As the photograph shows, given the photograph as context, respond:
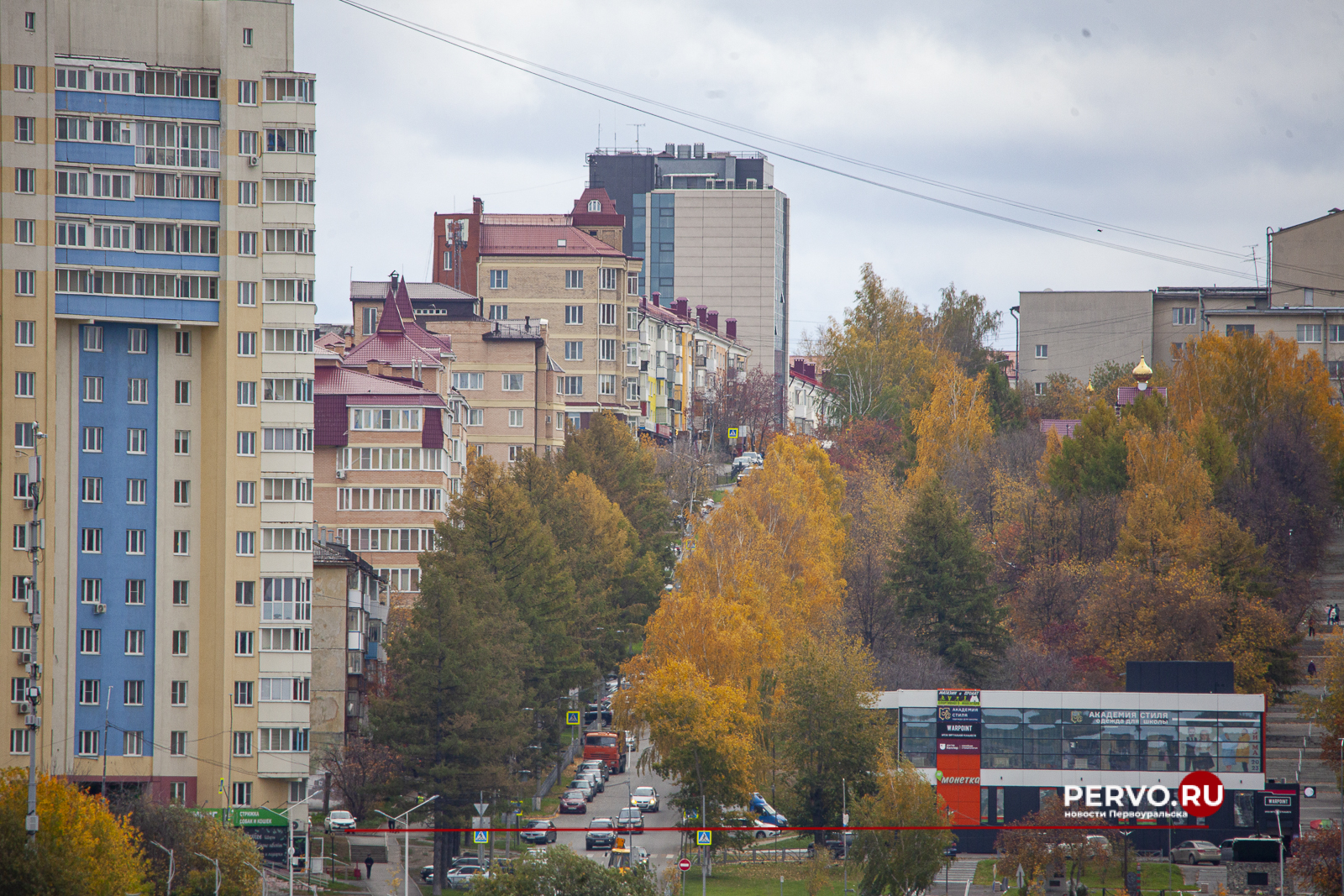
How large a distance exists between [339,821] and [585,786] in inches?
445

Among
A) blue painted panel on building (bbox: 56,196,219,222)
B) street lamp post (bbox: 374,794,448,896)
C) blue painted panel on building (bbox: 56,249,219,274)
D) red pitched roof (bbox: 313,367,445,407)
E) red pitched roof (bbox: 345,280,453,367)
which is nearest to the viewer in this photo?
street lamp post (bbox: 374,794,448,896)

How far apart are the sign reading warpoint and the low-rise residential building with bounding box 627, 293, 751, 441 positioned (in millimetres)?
73063

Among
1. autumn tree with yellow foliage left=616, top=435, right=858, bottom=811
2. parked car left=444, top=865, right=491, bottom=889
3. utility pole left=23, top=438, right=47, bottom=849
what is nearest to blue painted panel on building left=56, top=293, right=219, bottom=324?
utility pole left=23, top=438, right=47, bottom=849

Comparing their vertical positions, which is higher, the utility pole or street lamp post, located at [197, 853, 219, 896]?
the utility pole

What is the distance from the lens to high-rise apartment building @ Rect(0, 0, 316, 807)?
71125 mm

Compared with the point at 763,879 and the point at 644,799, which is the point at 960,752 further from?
the point at 644,799

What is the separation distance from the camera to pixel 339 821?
247 feet

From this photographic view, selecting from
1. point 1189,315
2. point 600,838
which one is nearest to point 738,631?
point 600,838

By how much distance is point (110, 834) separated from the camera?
55.2 metres

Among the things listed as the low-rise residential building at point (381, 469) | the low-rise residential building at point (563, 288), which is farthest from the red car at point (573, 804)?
the low-rise residential building at point (563, 288)

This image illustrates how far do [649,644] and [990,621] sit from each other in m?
16.9

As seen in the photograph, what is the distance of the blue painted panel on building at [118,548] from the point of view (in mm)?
71438

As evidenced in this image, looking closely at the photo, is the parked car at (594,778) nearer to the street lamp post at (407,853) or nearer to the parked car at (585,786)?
the parked car at (585,786)

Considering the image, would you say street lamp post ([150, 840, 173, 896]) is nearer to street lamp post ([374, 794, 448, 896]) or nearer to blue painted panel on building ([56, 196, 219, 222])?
street lamp post ([374, 794, 448, 896])
